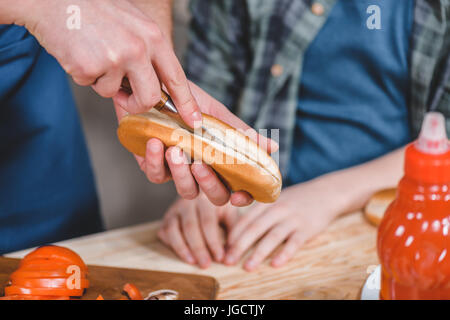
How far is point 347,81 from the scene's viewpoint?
1.17 metres

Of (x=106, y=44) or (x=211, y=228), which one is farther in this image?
(x=211, y=228)

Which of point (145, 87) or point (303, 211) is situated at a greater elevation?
point (145, 87)

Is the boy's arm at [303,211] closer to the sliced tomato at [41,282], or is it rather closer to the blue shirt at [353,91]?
the blue shirt at [353,91]

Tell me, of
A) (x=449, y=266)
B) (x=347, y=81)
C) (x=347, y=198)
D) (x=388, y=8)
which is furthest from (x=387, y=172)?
(x=449, y=266)

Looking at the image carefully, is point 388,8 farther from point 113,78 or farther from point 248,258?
point 113,78

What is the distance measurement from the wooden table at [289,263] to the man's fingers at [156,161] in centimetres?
18

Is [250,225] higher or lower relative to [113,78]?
lower

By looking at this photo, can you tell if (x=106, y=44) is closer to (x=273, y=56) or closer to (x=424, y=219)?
(x=424, y=219)

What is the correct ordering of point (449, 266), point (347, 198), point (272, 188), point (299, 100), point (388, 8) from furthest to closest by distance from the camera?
point (299, 100) < point (388, 8) < point (347, 198) < point (272, 188) < point (449, 266)

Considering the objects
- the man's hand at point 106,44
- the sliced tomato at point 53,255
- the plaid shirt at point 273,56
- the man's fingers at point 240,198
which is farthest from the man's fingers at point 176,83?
the plaid shirt at point 273,56

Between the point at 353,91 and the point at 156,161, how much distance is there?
2.17 ft

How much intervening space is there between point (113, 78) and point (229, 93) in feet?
2.53

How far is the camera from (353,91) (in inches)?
46.4

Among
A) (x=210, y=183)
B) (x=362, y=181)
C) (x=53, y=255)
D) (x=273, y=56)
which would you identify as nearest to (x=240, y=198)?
(x=210, y=183)
